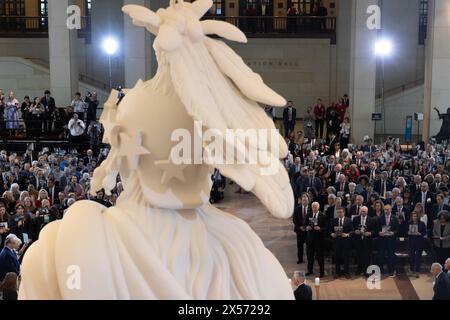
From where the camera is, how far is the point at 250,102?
9.96 feet

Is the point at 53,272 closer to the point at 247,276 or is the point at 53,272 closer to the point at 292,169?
the point at 247,276

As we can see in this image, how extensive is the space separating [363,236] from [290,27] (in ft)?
66.1

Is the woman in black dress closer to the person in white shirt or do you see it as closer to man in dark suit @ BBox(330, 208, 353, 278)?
the person in white shirt

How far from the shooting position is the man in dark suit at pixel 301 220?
13102mm

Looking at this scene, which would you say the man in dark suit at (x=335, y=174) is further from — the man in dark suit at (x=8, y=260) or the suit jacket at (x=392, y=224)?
the man in dark suit at (x=8, y=260)

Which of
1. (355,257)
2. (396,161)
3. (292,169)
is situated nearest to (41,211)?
(355,257)

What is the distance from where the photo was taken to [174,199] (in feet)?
10.1

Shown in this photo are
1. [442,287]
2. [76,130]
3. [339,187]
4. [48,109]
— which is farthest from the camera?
[48,109]

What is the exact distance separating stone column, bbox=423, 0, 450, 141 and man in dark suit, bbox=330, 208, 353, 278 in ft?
41.0

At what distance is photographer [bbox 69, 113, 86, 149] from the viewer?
20625 mm

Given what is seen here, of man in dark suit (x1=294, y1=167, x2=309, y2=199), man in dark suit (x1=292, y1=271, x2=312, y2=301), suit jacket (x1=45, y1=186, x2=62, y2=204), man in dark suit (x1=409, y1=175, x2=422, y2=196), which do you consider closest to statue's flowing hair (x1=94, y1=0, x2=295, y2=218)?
man in dark suit (x1=292, y1=271, x2=312, y2=301)

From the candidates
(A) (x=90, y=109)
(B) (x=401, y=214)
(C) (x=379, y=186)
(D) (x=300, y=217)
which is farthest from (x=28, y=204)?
(A) (x=90, y=109)

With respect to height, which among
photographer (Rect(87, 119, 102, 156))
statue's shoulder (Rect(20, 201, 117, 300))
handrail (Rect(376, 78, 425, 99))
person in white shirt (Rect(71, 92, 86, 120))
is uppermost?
handrail (Rect(376, 78, 425, 99))

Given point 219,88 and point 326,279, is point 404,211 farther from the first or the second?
point 219,88
